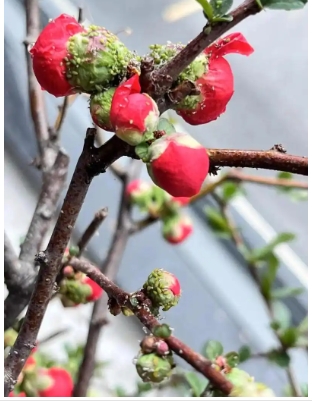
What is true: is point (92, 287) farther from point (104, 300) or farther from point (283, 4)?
point (283, 4)

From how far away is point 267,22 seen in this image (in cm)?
89

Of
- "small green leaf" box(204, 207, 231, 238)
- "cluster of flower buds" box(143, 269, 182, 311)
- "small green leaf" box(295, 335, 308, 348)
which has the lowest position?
"small green leaf" box(295, 335, 308, 348)

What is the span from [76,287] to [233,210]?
0.58m

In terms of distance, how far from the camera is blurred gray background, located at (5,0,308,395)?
0.86 meters

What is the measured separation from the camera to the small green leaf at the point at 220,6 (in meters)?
0.17

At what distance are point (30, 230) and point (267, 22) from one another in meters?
0.68

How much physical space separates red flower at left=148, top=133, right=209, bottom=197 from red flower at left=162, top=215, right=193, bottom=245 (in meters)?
0.47

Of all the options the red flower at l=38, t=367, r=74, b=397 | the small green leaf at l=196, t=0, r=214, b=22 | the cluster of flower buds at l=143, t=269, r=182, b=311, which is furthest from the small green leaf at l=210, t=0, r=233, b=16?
the red flower at l=38, t=367, r=74, b=397

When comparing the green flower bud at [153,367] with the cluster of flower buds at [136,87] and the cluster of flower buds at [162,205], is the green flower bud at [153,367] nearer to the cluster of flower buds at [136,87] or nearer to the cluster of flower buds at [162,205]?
the cluster of flower buds at [136,87]

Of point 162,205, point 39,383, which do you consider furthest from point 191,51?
point 162,205

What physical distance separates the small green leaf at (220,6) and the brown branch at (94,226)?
0.59ft

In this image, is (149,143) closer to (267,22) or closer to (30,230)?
(30,230)

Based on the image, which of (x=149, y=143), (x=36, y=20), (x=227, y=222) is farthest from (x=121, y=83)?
(x=227, y=222)

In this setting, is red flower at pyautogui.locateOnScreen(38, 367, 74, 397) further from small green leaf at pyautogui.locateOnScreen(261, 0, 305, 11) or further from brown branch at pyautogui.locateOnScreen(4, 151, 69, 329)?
small green leaf at pyautogui.locateOnScreen(261, 0, 305, 11)
